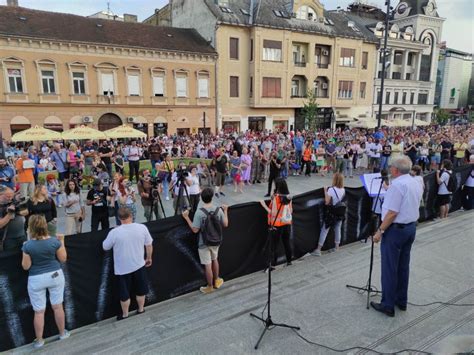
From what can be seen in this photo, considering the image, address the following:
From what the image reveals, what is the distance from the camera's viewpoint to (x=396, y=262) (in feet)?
15.0

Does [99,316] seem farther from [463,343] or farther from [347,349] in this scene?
[463,343]

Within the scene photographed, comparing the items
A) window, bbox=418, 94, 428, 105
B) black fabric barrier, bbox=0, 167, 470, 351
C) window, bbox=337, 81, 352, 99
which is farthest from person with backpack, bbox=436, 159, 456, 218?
window, bbox=418, 94, 428, 105

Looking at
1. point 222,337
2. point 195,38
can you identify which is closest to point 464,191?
point 222,337

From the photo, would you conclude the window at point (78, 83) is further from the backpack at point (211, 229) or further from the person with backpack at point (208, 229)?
the backpack at point (211, 229)

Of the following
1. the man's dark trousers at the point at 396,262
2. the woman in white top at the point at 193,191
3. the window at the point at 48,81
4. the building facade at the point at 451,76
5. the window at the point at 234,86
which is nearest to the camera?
the man's dark trousers at the point at 396,262

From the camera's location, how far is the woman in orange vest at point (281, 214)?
5786mm

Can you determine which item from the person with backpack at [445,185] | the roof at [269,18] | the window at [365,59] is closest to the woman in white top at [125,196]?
the person with backpack at [445,185]

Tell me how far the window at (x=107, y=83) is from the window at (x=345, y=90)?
81.5 feet

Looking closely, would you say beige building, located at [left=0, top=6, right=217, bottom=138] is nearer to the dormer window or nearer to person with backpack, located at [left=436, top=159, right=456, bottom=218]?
the dormer window

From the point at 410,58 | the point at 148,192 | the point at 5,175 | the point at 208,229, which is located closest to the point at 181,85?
the point at 5,175

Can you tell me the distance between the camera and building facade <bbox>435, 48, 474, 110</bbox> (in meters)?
67.6

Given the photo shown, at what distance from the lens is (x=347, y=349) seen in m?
4.02

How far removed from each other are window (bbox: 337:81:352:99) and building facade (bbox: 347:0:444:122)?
5.04 metres

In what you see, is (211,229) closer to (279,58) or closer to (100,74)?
(100,74)
